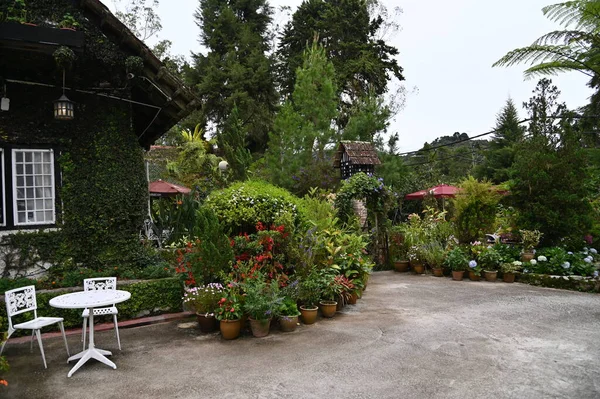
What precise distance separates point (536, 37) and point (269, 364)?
9935mm

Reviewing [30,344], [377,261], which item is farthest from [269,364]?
[377,261]

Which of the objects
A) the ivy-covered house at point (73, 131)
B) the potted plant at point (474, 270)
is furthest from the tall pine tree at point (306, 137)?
the ivy-covered house at point (73, 131)

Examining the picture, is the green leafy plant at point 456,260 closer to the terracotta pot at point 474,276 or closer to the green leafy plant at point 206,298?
the terracotta pot at point 474,276

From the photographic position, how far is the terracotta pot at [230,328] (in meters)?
5.30

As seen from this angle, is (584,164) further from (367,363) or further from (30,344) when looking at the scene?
(30,344)

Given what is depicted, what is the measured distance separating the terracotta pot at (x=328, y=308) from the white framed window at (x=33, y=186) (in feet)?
15.7

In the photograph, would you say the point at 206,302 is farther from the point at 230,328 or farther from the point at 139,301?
the point at 139,301

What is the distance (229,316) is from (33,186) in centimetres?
413

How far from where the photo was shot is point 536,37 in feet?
31.3

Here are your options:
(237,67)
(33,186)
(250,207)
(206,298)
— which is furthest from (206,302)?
(237,67)

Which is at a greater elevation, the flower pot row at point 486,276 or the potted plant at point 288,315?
the potted plant at point 288,315

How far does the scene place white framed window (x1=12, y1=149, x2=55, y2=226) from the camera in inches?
252

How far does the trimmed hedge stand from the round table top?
143cm

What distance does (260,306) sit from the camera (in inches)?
209
